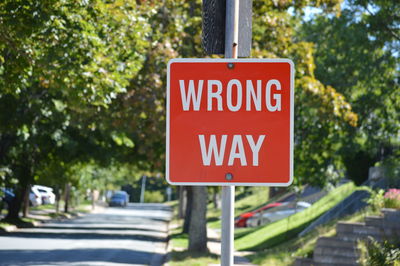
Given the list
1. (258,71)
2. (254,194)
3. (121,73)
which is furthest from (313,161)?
(254,194)

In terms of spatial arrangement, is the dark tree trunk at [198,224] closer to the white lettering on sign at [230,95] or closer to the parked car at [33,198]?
the white lettering on sign at [230,95]

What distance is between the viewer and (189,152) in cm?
403

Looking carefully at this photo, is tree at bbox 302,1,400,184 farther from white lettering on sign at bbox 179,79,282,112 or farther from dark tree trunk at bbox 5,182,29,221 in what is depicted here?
dark tree trunk at bbox 5,182,29,221

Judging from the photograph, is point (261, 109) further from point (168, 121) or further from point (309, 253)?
point (309, 253)

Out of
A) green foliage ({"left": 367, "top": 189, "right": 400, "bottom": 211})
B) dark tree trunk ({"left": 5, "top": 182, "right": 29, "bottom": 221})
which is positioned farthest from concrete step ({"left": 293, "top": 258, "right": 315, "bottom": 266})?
dark tree trunk ({"left": 5, "top": 182, "right": 29, "bottom": 221})

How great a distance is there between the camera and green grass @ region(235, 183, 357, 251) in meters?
26.3

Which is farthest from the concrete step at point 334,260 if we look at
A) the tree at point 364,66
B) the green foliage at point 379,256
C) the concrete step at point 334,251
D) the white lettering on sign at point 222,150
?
the white lettering on sign at point 222,150

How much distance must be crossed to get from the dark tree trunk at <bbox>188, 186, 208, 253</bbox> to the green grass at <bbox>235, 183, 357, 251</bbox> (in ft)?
10.8

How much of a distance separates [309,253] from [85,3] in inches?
281

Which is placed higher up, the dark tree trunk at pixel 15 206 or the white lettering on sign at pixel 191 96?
the white lettering on sign at pixel 191 96

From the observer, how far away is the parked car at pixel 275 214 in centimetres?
3591

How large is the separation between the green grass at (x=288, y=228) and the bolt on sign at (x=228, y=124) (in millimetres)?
21486

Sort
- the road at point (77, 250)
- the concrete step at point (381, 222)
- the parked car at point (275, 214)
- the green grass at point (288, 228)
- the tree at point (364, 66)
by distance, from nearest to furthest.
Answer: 1. the concrete step at point (381, 222)
2. the road at point (77, 250)
3. the tree at point (364, 66)
4. the green grass at point (288, 228)
5. the parked car at point (275, 214)

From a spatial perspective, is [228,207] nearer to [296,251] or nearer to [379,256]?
[379,256]
